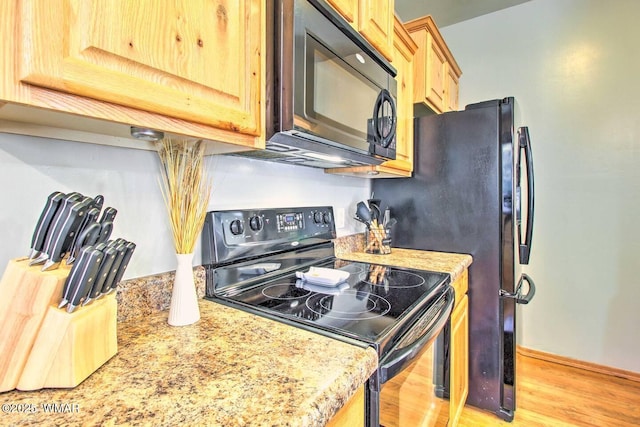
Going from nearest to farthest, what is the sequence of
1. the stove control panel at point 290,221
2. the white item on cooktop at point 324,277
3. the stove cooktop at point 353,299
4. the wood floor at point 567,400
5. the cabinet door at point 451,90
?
1. the stove cooktop at point 353,299
2. the white item on cooktop at point 324,277
3. the stove control panel at point 290,221
4. the wood floor at point 567,400
5. the cabinet door at point 451,90

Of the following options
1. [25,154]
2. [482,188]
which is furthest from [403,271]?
[25,154]

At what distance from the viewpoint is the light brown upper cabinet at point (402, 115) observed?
158 cm

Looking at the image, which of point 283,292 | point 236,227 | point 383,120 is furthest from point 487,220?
A: point 236,227

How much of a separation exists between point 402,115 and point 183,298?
1388 millimetres

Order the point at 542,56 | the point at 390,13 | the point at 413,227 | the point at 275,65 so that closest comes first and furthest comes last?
the point at 275,65
the point at 390,13
the point at 413,227
the point at 542,56

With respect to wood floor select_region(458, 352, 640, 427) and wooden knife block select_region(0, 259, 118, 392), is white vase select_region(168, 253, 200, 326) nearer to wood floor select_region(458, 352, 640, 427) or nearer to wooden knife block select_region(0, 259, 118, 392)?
wooden knife block select_region(0, 259, 118, 392)

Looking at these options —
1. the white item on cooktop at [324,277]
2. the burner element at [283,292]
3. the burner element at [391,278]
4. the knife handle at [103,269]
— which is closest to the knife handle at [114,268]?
the knife handle at [103,269]

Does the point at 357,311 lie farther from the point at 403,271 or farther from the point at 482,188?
the point at 482,188

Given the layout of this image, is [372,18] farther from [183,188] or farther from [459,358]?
[459,358]

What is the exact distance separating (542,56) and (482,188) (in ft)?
4.54

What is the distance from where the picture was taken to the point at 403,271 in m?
1.38

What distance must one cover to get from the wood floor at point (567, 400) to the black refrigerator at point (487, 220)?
0.14m

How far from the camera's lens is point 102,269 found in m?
0.56

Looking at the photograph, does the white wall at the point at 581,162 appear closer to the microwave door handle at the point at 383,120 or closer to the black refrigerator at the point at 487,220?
the black refrigerator at the point at 487,220
